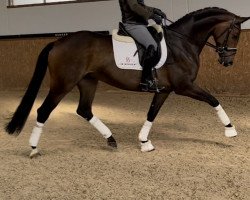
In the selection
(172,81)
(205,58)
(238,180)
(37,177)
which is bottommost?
(205,58)

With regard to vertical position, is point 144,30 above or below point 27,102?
above

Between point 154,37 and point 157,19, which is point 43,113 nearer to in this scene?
point 154,37

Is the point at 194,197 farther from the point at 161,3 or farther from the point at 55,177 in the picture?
the point at 161,3

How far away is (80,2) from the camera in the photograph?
9.44 meters

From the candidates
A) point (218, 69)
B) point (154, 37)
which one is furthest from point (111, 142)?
point (218, 69)

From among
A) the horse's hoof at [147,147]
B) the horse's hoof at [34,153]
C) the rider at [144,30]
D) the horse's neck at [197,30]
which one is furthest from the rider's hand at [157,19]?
the horse's hoof at [34,153]

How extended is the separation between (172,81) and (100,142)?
49.6 inches

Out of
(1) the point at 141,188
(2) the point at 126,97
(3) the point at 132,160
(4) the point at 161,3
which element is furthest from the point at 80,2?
(1) the point at 141,188

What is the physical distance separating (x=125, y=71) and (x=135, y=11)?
2.29ft

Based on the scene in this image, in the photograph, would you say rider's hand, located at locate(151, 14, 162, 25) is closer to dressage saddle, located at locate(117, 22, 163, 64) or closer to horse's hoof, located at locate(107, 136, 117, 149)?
dressage saddle, located at locate(117, 22, 163, 64)

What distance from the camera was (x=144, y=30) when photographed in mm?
4734

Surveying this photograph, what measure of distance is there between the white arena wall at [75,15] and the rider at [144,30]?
3.96 meters

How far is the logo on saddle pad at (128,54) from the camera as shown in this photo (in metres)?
4.85

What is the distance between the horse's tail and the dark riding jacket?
36.6 inches
